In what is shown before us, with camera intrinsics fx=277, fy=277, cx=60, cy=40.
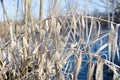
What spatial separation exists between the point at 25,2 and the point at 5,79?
41cm

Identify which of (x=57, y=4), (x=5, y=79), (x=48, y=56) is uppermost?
(x=57, y=4)

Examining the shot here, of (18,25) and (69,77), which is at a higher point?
(18,25)

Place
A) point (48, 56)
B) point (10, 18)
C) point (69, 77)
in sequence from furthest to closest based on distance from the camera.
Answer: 1. point (10, 18)
2. point (69, 77)
3. point (48, 56)

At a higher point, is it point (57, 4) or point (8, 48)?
point (57, 4)

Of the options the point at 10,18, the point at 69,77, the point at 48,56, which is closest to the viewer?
the point at 48,56

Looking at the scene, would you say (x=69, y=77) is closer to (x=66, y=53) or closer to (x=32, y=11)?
(x=66, y=53)

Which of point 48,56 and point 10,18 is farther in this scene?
point 10,18

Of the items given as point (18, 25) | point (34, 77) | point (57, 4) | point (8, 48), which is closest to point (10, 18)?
point (18, 25)

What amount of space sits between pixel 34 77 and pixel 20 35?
27 centimetres

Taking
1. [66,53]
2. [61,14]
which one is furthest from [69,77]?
[61,14]

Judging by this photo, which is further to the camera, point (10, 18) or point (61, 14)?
point (10, 18)

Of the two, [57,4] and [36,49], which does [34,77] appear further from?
[57,4]

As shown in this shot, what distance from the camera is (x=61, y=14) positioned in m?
1.42

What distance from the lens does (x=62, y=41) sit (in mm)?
1357
